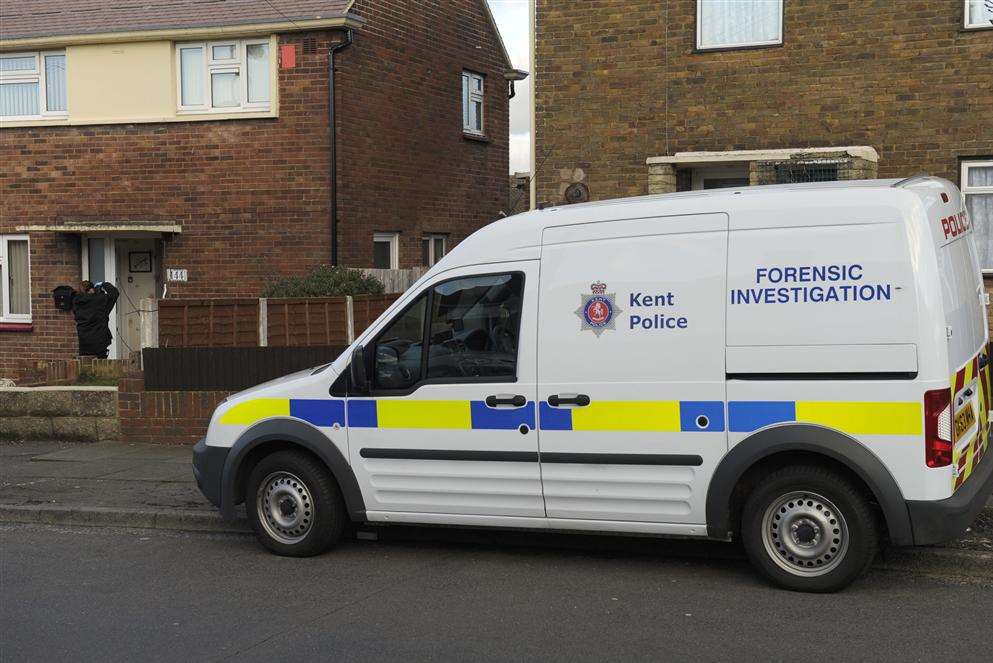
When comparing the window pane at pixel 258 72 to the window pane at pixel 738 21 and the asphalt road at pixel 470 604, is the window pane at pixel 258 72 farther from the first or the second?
the asphalt road at pixel 470 604

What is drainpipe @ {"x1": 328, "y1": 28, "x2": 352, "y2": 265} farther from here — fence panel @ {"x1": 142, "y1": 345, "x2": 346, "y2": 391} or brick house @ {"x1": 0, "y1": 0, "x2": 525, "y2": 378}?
fence panel @ {"x1": 142, "y1": 345, "x2": 346, "y2": 391}

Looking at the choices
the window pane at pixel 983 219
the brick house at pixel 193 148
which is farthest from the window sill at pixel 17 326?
the window pane at pixel 983 219

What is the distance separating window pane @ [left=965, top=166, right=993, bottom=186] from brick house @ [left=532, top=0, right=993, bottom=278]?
0.02m

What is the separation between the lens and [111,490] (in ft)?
31.8

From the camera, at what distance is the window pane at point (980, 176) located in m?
12.3

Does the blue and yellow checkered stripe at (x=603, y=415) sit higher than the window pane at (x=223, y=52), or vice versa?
the window pane at (x=223, y=52)

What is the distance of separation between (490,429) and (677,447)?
3.69ft

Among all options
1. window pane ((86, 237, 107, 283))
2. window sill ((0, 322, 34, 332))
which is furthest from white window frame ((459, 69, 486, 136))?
window sill ((0, 322, 34, 332))

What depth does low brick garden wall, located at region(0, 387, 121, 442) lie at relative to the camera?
12.2 metres

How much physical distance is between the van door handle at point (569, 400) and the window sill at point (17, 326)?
1397 cm

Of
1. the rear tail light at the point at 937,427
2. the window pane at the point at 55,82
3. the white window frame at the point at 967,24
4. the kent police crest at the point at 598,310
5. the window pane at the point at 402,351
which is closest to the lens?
the rear tail light at the point at 937,427

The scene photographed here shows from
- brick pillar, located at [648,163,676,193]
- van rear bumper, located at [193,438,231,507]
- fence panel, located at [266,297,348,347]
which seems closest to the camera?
van rear bumper, located at [193,438,231,507]

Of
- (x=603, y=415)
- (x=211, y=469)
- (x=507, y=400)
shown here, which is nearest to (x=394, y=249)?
(x=211, y=469)

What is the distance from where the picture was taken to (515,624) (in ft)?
19.7
